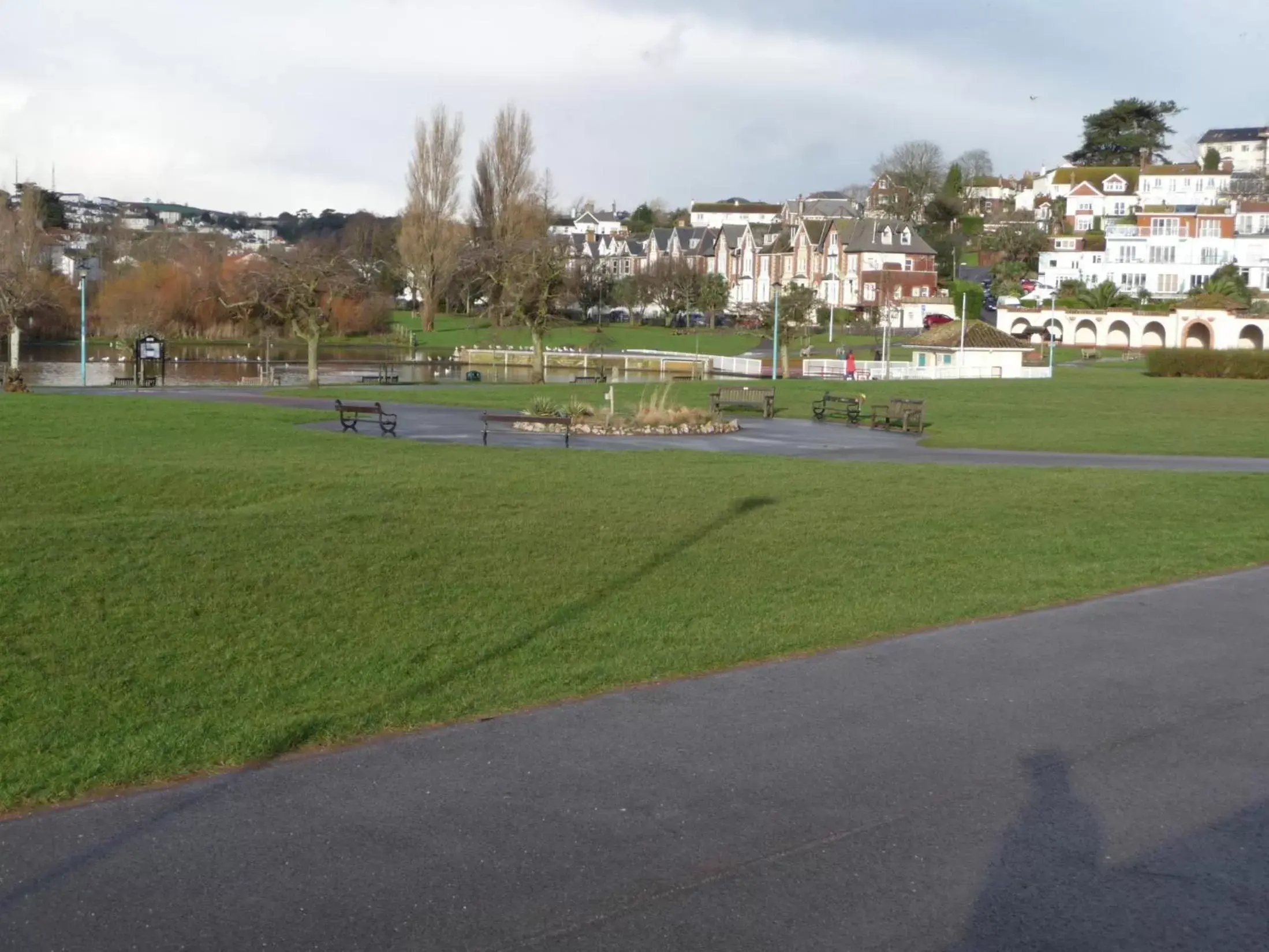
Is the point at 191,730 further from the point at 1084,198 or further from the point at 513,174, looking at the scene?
the point at 1084,198

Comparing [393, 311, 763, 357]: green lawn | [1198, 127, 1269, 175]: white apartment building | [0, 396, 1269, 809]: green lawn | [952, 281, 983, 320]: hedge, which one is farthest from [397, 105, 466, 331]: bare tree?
[1198, 127, 1269, 175]: white apartment building

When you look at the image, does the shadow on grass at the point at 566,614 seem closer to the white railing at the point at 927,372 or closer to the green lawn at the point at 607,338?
the white railing at the point at 927,372

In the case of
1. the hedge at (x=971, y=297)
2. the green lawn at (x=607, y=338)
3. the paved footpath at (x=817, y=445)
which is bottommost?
the paved footpath at (x=817, y=445)

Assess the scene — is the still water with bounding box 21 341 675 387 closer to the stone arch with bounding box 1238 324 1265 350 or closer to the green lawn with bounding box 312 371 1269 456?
the green lawn with bounding box 312 371 1269 456

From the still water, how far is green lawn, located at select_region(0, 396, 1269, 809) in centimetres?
3586

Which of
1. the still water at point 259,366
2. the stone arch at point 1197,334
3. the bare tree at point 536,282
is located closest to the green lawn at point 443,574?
the bare tree at point 536,282

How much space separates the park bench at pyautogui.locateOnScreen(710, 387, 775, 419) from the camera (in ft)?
132

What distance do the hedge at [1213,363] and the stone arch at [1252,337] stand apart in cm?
2122

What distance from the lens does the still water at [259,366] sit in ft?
192

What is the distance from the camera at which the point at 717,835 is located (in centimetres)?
682

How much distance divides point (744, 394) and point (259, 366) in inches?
1371

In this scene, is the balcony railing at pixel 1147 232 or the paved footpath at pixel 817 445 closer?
the paved footpath at pixel 817 445

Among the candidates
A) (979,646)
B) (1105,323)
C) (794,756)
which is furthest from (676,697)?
(1105,323)

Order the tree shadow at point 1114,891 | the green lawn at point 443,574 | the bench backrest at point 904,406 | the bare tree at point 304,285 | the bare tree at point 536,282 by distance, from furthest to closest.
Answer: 1. the bare tree at point 536,282
2. the bare tree at point 304,285
3. the bench backrest at point 904,406
4. the green lawn at point 443,574
5. the tree shadow at point 1114,891
